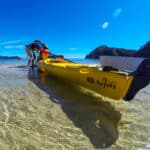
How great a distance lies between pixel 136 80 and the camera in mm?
3531

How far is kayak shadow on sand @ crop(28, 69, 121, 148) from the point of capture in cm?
274

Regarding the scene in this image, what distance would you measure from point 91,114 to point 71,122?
1.73 ft

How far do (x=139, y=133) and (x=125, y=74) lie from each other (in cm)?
116

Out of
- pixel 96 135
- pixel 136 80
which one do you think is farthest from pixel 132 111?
pixel 96 135

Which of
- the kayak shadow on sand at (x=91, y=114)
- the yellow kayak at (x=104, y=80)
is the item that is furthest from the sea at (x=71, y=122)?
the yellow kayak at (x=104, y=80)

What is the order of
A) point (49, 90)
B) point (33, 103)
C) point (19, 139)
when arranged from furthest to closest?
point (49, 90) < point (33, 103) < point (19, 139)

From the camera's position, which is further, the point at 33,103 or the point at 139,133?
the point at 33,103

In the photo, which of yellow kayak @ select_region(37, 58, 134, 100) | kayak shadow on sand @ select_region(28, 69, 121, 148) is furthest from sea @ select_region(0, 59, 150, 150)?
yellow kayak @ select_region(37, 58, 134, 100)

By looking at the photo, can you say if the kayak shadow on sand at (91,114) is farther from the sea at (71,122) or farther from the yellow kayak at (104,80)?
the yellow kayak at (104,80)

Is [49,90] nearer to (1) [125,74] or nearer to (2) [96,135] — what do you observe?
(1) [125,74]

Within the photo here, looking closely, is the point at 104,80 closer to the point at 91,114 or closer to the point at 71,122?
the point at 91,114

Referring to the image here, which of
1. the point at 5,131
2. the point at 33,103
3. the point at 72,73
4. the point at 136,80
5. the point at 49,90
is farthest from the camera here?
the point at 49,90

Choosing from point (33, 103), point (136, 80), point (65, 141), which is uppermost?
point (136, 80)

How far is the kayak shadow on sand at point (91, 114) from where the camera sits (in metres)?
2.74
